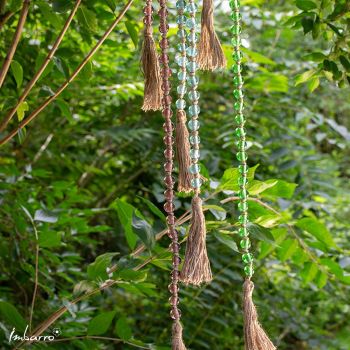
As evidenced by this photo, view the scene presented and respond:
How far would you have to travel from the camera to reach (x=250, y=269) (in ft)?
1.97

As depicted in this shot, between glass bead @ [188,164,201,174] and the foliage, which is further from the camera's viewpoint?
the foliage

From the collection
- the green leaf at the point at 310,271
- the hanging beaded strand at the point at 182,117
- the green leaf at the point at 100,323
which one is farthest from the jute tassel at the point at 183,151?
the green leaf at the point at 310,271

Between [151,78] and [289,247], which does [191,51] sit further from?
[289,247]

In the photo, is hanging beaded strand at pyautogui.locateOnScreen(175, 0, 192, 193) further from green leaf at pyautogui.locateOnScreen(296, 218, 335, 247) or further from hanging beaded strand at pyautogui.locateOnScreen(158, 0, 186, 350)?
green leaf at pyautogui.locateOnScreen(296, 218, 335, 247)

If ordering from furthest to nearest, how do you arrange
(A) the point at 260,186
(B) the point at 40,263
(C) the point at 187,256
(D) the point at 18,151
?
(D) the point at 18,151 < (B) the point at 40,263 < (A) the point at 260,186 < (C) the point at 187,256

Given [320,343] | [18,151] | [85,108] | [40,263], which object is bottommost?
[320,343]

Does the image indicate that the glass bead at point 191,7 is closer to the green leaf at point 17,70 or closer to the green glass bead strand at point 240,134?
the green glass bead strand at point 240,134

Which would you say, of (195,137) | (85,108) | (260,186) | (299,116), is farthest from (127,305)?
(195,137)

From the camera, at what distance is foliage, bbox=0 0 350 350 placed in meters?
0.91

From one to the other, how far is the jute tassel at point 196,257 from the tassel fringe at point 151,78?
0.13m

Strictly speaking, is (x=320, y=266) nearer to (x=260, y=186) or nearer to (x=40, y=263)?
(x=260, y=186)

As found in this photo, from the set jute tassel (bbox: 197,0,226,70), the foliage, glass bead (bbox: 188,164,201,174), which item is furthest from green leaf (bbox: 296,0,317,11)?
glass bead (bbox: 188,164,201,174)

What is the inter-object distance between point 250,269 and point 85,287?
0.72 ft

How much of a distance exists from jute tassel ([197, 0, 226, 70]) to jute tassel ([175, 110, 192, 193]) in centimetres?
6
